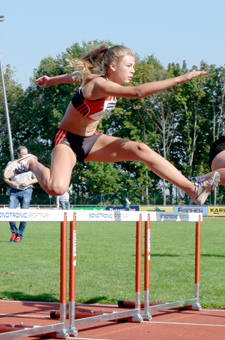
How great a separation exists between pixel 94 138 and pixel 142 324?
1.94 meters

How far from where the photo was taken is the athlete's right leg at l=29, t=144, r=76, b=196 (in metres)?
4.86

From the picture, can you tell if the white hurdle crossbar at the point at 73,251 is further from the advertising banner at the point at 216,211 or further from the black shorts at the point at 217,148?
the advertising banner at the point at 216,211

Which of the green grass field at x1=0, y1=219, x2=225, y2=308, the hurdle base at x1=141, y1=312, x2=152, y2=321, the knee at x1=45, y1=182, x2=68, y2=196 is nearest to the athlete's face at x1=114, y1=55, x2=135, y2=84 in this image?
the knee at x1=45, y1=182, x2=68, y2=196

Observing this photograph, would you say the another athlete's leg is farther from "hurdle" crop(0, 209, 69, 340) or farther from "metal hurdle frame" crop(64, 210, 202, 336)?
"hurdle" crop(0, 209, 69, 340)

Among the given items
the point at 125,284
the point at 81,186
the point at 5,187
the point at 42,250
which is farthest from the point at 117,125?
the point at 125,284

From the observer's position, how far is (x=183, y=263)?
30.0 ft

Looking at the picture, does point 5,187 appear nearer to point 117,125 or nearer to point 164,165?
point 117,125

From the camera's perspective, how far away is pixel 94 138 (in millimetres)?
5199

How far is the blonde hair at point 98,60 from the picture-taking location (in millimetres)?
4828

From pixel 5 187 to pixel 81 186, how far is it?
328 inches

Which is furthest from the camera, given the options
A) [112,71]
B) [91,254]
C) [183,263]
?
[91,254]

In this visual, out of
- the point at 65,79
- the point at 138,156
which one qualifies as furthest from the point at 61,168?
the point at 65,79

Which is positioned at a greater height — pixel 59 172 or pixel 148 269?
pixel 59 172

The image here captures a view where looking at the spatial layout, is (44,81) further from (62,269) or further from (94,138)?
(62,269)
